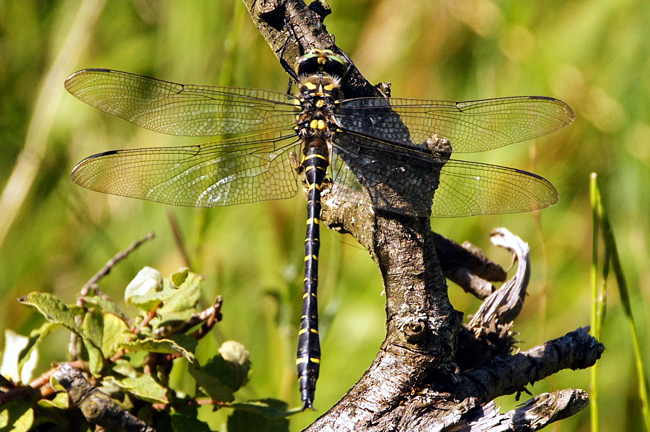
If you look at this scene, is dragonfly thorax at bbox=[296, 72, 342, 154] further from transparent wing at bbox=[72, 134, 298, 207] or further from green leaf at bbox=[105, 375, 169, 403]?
green leaf at bbox=[105, 375, 169, 403]

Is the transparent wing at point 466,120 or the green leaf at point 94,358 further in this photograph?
the transparent wing at point 466,120

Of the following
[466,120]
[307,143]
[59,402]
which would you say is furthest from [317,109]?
[59,402]

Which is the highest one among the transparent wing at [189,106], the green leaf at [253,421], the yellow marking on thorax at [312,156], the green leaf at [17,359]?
the transparent wing at [189,106]

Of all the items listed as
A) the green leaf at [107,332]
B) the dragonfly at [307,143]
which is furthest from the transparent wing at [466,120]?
the green leaf at [107,332]

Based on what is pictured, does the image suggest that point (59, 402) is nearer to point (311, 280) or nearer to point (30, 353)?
point (30, 353)

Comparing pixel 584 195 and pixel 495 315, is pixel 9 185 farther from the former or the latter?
pixel 584 195

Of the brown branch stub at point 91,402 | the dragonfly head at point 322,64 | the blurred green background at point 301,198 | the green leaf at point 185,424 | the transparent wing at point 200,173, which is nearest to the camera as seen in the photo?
the brown branch stub at point 91,402

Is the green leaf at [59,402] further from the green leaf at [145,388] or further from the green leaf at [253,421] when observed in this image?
the green leaf at [253,421]
